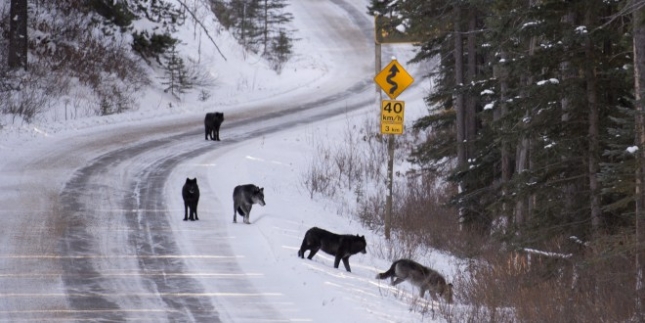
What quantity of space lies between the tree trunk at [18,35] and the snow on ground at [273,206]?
256cm

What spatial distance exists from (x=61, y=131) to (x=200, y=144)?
4135 mm

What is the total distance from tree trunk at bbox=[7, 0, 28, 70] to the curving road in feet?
18.7

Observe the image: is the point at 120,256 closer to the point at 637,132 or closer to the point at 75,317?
the point at 75,317

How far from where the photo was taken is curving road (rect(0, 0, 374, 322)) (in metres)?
10.6

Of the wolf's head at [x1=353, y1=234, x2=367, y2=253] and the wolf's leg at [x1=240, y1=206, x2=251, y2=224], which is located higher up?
the wolf's leg at [x1=240, y1=206, x2=251, y2=224]

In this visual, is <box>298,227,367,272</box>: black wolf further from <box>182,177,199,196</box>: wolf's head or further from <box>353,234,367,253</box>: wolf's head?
<box>182,177,199,196</box>: wolf's head

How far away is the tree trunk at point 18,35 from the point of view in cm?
3017

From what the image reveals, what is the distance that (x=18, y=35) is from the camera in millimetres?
30750

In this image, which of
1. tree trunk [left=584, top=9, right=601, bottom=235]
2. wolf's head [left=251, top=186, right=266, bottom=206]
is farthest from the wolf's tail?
wolf's head [left=251, top=186, right=266, bottom=206]

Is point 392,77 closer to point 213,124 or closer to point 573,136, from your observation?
point 573,136

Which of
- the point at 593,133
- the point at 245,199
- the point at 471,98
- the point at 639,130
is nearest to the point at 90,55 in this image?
the point at 471,98

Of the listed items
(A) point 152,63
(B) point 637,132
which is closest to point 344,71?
(A) point 152,63

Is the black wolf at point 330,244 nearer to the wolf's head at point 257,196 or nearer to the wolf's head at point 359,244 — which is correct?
the wolf's head at point 359,244

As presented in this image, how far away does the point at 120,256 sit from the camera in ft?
43.7
